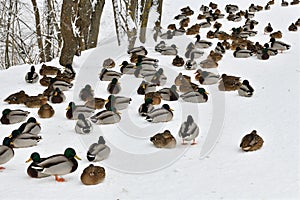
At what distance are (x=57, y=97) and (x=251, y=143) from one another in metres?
4.22

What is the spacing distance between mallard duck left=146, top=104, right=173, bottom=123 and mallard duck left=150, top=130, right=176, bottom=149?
3.24ft

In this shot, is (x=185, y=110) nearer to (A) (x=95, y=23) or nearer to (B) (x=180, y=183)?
(B) (x=180, y=183)

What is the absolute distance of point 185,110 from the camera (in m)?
8.32

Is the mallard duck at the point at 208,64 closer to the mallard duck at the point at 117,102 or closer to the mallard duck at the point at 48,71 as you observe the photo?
the mallard duck at the point at 117,102

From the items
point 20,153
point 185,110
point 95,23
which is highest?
point 95,23

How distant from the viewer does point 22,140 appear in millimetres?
6531

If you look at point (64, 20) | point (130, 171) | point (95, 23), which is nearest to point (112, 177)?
point (130, 171)

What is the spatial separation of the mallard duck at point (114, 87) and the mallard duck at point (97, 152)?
127 inches

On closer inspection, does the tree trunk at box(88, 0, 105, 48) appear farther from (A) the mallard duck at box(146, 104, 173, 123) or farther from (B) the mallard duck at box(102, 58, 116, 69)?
(A) the mallard duck at box(146, 104, 173, 123)

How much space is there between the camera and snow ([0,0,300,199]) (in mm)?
5250

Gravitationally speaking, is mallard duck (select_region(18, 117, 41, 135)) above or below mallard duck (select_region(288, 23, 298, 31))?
below

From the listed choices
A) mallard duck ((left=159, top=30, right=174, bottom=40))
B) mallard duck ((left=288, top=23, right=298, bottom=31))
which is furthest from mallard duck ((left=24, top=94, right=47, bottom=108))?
mallard duck ((left=288, top=23, right=298, bottom=31))

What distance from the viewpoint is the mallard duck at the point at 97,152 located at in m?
6.02

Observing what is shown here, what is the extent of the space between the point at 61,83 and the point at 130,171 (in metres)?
4.13
